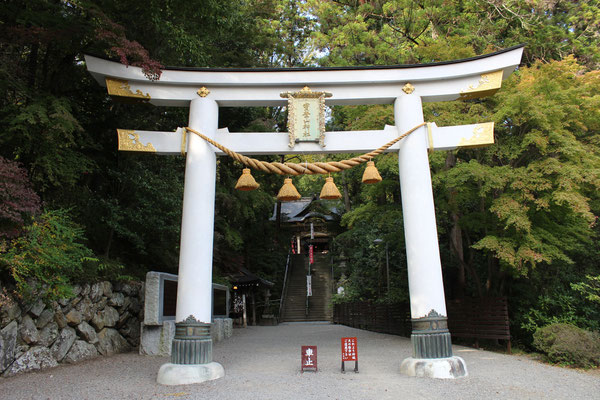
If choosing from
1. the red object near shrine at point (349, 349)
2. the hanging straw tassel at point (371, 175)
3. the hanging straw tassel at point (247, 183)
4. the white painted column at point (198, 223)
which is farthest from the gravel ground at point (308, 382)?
the hanging straw tassel at point (371, 175)

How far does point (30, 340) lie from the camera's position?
20.4ft

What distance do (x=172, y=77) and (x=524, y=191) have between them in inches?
261

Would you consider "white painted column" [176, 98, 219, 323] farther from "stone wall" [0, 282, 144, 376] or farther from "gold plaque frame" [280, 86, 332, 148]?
"stone wall" [0, 282, 144, 376]

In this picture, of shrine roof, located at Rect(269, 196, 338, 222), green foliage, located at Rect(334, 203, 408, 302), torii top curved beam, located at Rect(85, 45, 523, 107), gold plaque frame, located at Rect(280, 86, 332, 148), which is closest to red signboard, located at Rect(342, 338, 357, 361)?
gold plaque frame, located at Rect(280, 86, 332, 148)

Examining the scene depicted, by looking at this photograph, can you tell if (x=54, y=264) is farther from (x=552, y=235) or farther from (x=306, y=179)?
(x=306, y=179)

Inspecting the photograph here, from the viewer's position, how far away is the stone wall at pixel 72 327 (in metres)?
5.90

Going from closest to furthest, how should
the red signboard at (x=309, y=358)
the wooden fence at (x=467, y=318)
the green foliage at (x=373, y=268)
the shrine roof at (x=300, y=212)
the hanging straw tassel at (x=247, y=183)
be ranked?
the red signboard at (x=309, y=358) < the hanging straw tassel at (x=247, y=183) < the wooden fence at (x=467, y=318) < the green foliage at (x=373, y=268) < the shrine roof at (x=300, y=212)

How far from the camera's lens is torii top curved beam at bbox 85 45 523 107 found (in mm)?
6488

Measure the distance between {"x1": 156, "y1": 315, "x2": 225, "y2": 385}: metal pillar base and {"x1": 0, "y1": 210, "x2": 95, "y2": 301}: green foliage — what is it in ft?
6.99

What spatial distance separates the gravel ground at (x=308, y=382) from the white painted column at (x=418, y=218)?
1.13 meters

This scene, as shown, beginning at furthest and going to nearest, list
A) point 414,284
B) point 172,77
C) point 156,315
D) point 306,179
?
1. point 306,179
2. point 156,315
3. point 172,77
4. point 414,284

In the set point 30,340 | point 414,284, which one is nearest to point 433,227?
point 414,284

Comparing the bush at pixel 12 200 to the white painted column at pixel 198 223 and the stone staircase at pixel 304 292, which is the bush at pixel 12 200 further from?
the stone staircase at pixel 304 292

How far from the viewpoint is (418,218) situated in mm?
6102
